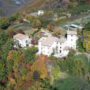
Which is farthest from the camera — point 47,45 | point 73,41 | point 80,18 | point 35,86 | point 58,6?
point 58,6

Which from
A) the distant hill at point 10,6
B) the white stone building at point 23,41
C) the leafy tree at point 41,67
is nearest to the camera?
the leafy tree at point 41,67

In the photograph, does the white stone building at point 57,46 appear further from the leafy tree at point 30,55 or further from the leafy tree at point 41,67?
the leafy tree at point 41,67

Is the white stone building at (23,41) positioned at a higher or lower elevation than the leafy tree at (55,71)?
higher

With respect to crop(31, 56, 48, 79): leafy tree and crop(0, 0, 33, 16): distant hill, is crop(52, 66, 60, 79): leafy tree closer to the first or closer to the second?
crop(31, 56, 48, 79): leafy tree

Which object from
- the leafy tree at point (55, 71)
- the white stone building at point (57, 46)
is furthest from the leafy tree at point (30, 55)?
the leafy tree at point (55, 71)

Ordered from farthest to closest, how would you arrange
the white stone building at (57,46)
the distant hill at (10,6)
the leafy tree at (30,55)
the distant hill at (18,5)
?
1. the distant hill at (10,6)
2. the distant hill at (18,5)
3. the leafy tree at (30,55)
4. the white stone building at (57,46)

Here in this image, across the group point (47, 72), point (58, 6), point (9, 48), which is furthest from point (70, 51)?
point (58, 6)

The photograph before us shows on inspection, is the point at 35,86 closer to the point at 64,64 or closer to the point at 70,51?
the point at 64,64

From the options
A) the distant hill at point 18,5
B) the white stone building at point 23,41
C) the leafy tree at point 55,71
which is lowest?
the leafy tree at point 55,71

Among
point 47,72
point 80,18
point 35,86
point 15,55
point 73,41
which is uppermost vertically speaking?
point 80,18

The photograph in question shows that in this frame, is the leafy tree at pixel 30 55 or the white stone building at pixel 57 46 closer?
the white stone building at pixel 57 46
